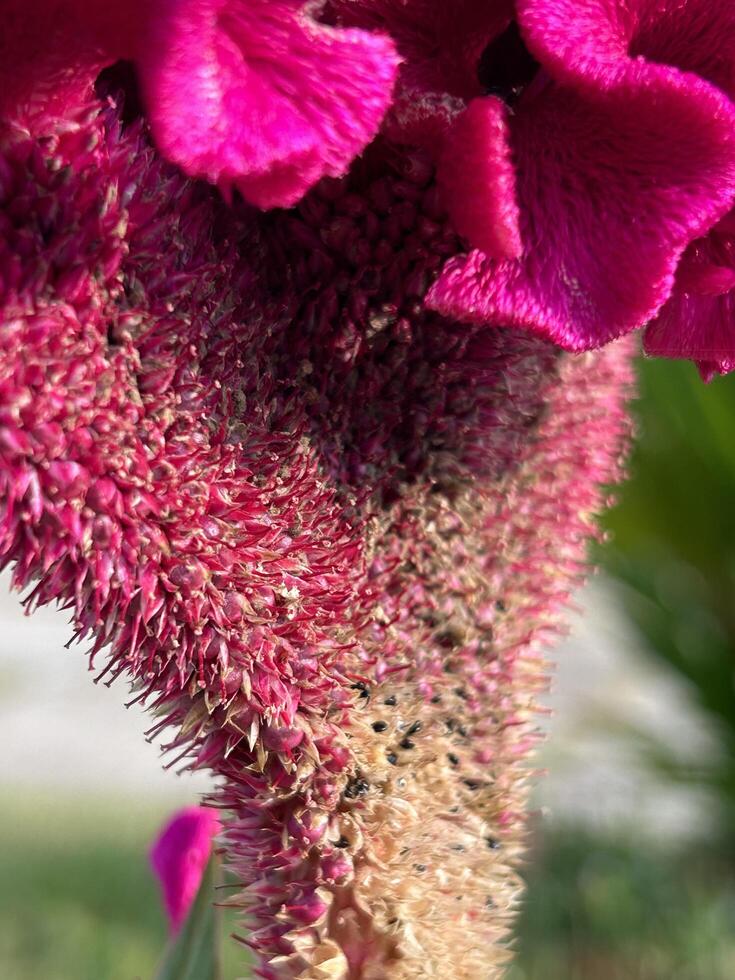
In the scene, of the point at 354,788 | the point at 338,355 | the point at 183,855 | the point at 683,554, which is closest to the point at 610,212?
the point at 338,355

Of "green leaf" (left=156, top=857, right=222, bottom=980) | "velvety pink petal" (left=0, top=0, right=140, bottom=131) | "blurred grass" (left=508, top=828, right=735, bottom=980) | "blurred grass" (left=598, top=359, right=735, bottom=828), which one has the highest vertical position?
"velvety pink petal" (left=0, top=0, right=140, bottom=131)

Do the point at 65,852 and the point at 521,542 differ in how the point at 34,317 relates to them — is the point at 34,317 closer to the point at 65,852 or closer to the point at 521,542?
the point at 521,542

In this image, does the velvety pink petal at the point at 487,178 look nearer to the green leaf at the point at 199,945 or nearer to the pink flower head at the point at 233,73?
the pink flower head at the point at 233,73

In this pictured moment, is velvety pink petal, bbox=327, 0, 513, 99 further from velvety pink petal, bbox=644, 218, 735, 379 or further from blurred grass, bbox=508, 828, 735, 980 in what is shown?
blurred grass, bbox=508, 828, 735, 980

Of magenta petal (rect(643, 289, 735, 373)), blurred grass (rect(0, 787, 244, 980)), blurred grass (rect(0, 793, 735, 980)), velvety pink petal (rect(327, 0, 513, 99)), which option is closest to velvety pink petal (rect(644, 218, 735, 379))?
magenta petal (rect(643, 289, 735, 373))

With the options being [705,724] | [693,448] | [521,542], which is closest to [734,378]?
[693,448]
